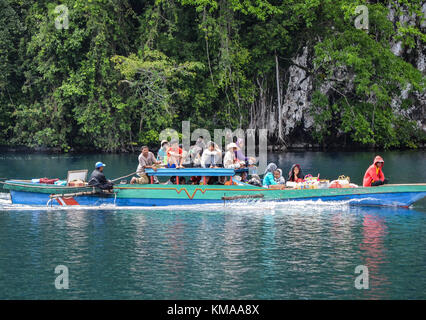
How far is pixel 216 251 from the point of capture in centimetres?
1611

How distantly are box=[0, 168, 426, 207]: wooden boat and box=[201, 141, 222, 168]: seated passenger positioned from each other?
44 cm

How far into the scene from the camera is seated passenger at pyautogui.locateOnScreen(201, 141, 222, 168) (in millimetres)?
22156

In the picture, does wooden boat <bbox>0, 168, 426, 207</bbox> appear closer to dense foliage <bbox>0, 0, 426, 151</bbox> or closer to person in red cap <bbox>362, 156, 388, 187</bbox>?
person in red cap <bbox>362, 156, 388, 187</bbox>

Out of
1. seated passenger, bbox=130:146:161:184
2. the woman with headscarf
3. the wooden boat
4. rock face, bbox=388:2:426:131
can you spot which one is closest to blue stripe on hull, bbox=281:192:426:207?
the wooden boat

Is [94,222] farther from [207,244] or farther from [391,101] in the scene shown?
[391,101]

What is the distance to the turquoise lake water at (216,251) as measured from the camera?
526 inches

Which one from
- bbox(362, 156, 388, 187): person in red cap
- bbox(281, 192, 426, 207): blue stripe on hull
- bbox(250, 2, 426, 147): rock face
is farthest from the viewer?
bbox(250, 2, 426, 147): rock face

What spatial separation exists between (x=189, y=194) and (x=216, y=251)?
20.8ft

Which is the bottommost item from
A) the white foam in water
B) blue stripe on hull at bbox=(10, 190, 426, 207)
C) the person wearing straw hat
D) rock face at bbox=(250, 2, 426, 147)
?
the white foam in water

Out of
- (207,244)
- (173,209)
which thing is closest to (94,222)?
(173,209)

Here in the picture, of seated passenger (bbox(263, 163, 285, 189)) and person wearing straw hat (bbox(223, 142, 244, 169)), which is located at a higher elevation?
person wearing straw hat (bbox(223, 142, 244, 169))

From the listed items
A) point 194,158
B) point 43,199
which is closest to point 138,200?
point 194,158

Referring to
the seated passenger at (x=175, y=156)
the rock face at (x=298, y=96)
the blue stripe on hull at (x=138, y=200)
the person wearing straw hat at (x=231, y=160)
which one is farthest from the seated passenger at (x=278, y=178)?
the rock face at (x=298, y=96)
